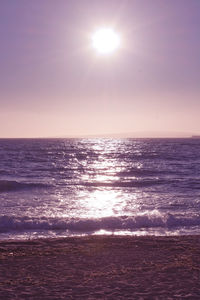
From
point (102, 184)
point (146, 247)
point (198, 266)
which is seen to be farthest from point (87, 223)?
point (102, 184)

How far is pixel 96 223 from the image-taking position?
16547 mm

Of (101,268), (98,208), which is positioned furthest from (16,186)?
(101,268)

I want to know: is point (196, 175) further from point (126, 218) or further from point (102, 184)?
point (126, 218)

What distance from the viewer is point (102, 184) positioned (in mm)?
33281

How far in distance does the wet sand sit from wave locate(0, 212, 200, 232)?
2997mm

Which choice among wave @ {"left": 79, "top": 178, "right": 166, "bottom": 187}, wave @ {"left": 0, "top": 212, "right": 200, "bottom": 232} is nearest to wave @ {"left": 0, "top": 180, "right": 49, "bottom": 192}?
wave @ {"left": 79, "top": 178, "right": 166, "bottom": 187}

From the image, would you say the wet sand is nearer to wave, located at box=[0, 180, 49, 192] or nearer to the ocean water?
the ocean water

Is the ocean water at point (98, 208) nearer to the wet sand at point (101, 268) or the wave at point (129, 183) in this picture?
the wave at point (129, 183)

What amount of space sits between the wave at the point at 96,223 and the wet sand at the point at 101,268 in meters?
3.00

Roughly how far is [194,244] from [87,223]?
540cm

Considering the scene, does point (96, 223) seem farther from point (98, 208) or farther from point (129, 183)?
point (129, 183)

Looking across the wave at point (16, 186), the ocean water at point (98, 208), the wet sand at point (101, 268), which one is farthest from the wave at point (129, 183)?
the wet sand at point (101, 268)

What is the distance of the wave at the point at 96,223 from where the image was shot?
15945mm

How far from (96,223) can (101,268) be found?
7028 mm
